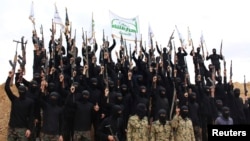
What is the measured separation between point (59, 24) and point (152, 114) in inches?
237

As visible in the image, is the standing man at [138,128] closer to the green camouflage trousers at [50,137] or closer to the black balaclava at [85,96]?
the black balaclava at [85,96]

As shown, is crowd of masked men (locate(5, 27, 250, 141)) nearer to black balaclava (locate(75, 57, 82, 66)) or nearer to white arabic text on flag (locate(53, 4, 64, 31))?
black balaclava (locate(75, 57, 82, 66))

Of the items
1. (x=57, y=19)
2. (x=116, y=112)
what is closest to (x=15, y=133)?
(x=116, y=112)

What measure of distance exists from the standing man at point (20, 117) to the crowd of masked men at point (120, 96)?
2 cm

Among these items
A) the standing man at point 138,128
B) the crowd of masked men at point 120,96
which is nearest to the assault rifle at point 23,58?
the crowd of masked men at point 120,96

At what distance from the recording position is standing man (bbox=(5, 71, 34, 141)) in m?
9.67

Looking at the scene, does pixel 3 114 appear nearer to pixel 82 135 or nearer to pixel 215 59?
pixel 82 135

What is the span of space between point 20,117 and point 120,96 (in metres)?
2.61

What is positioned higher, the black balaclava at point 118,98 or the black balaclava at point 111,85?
the black balaclava at point 111,85

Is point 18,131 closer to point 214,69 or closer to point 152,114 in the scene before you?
point 152,114

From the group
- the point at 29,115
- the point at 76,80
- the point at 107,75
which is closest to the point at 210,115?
the point at 107,75

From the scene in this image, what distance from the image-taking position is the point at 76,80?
1209 cm

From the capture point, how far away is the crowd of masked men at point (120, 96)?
9844 millimetres

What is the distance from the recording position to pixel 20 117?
971cm
